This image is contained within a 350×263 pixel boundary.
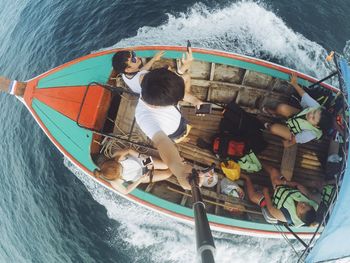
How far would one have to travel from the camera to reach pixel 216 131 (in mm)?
7277

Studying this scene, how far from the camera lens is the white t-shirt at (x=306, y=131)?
6082 mm

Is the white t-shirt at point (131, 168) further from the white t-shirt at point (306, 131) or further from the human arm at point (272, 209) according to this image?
the white t-shirt at point (306, 131)

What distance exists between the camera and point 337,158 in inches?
252

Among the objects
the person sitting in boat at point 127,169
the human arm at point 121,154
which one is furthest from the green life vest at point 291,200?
the human arm at point 121,154

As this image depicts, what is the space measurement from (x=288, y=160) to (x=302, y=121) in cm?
110

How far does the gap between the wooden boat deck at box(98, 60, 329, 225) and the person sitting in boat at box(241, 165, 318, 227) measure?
0.36 meters

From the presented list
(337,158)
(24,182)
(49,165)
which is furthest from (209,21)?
(24,182)

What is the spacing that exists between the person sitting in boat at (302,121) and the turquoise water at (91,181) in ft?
13.1

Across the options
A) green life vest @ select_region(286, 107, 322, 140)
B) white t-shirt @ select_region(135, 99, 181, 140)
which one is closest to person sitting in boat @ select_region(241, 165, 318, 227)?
green life vest @ select_region(286, 107, 322, 140)

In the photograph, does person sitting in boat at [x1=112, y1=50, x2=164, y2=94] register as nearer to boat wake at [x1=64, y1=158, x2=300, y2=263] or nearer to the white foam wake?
boat wake at [x1=64, y1=158, x2=300, y2=263]

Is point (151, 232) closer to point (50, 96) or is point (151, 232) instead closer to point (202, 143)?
point (202, 143)

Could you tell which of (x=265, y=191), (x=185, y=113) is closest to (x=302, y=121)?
(x=265, y=191)

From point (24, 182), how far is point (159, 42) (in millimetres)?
8152

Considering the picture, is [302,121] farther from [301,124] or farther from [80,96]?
[80,96]
